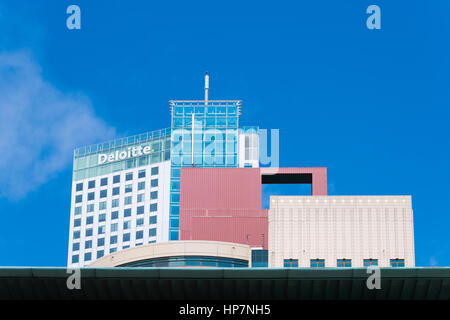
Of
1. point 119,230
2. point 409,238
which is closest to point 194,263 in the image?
point 409,238

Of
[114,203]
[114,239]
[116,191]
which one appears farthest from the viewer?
[116,191]

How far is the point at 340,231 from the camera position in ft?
477

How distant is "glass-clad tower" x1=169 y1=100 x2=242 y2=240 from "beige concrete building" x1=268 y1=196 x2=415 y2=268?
43.5 m

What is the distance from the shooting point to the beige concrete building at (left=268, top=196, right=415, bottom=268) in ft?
472

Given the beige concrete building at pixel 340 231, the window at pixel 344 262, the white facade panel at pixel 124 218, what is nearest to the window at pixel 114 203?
the white facade panel at pixel 124 218

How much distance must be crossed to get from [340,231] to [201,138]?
186ft

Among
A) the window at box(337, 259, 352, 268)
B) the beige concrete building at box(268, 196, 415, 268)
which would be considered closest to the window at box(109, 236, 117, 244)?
the beige concrete building at box(268, 196, 415, 268)

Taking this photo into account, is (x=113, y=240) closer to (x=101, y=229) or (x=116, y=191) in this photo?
(x=101, y=229)

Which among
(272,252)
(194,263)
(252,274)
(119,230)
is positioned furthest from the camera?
(119,230)

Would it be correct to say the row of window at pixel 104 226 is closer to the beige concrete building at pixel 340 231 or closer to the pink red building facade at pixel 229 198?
the pink red building facade at pixel 229 198

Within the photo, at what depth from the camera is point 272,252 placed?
470ft

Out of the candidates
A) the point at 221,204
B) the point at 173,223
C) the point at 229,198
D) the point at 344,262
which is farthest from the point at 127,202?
the point at 344,262
